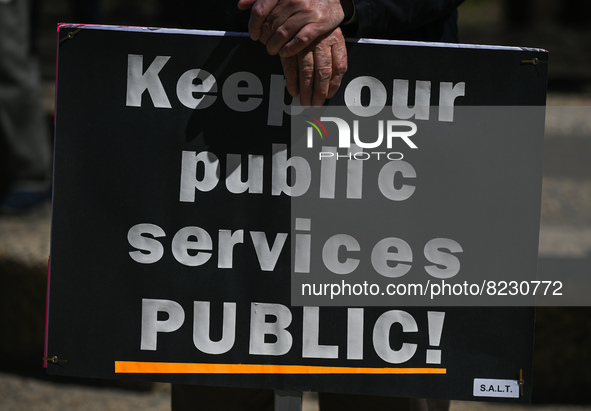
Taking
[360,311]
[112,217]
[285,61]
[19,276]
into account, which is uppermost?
[285,61]

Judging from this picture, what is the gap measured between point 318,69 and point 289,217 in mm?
294

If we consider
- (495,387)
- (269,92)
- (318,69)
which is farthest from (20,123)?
(495,387)

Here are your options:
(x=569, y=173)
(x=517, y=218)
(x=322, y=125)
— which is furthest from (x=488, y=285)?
(x=569, y=173)

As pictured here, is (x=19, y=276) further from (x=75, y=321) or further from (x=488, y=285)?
(x=488, y=285)

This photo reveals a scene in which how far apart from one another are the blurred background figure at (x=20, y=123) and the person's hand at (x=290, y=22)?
6.99 ft

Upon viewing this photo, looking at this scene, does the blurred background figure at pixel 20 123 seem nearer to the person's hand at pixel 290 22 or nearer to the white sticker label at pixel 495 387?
the person's hand at pixel 290 22

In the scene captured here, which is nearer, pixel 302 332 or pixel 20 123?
Answer: pixel 302 332

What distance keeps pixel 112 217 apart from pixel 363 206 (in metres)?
0.50

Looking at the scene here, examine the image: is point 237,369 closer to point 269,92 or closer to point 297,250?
point 297,250

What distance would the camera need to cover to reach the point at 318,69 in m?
1.47

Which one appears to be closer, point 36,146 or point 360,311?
point 360,311

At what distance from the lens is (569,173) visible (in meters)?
3.73

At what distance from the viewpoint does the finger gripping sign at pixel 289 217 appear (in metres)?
1.52

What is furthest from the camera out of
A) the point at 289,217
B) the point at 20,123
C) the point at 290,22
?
the point at 20,123
